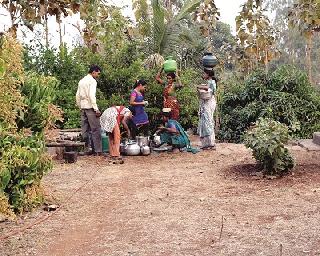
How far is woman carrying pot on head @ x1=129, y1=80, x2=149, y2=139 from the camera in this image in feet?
33.5

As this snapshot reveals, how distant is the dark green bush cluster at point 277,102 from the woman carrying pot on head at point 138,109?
4546 millimetres

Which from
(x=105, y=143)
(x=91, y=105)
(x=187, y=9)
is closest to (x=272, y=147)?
(x=91, y=105)

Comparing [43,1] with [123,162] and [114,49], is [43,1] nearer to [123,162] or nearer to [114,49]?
[123,162]

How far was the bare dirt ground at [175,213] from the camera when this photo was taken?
15.3 feet

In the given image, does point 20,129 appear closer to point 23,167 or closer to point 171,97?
point 23,167

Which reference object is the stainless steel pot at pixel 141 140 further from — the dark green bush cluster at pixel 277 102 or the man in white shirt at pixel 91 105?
the dark green bush cluster at pixel 277 102

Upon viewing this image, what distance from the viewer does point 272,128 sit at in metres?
7.60

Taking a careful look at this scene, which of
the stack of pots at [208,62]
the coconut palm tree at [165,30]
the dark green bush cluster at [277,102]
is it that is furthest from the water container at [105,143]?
the dark green bush cluster at [277,102]

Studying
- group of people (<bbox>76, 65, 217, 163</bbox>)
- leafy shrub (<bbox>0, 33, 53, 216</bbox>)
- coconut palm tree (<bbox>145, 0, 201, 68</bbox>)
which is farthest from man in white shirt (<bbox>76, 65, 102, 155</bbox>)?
coconut palm tree (<bbox>145, 0, 201, 68</bbox>)

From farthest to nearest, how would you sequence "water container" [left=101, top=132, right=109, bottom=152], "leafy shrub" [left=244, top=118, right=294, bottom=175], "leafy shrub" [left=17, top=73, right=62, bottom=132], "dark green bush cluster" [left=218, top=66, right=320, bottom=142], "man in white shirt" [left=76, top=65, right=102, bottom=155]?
"dark green bush cluster" [left=218, top=66, right=320, bottom=142]
"water container" [left=101, top=132, right=109, bottom=152]
"man in white shirt" [left=76, top=65, right=102, bottom=155]
"leafy shrub" [left=244, top=118, right=294, bottom=175]
"leafy shrub" [left=17, top=73, right=62, bottom=132]

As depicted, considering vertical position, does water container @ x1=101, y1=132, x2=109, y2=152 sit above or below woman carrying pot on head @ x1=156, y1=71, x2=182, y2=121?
below

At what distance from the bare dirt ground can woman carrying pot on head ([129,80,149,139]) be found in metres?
1.62

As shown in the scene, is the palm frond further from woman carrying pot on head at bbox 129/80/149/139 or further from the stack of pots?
woman carrying pot on head at bbox 129/80/149/139

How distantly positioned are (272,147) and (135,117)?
3.68 m
